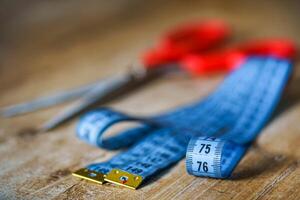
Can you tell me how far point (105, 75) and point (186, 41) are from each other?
385 mm

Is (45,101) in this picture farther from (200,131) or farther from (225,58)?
(225,58)

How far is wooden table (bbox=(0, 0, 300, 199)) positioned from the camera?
114 cm

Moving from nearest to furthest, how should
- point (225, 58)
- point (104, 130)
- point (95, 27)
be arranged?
1. point (104, 130)
2. point (225, 58)
3. point (95, 27)

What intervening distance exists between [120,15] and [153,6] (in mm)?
206

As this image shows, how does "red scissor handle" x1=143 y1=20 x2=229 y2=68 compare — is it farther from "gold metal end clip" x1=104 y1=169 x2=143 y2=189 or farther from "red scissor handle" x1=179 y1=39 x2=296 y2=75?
"gold metal end clip" x1=104 y1=169 x2=143 y2=189

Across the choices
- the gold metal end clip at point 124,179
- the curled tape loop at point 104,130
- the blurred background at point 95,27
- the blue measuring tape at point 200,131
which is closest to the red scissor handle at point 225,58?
the blue measuring tape at point 200,131

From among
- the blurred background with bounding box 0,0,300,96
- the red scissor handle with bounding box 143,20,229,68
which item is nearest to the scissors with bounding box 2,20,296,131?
the red scissor handle with bounding box 143,20,229,68

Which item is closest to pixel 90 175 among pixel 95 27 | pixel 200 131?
pixel 200 131

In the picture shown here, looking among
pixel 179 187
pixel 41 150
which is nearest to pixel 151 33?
pixel 41 150

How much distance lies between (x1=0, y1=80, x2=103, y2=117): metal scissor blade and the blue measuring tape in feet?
0.91

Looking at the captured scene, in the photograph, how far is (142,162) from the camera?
1.23 metres

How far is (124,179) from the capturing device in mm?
1145

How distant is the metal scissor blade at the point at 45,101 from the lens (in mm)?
1573

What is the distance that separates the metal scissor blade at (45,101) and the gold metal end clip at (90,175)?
0.45m
